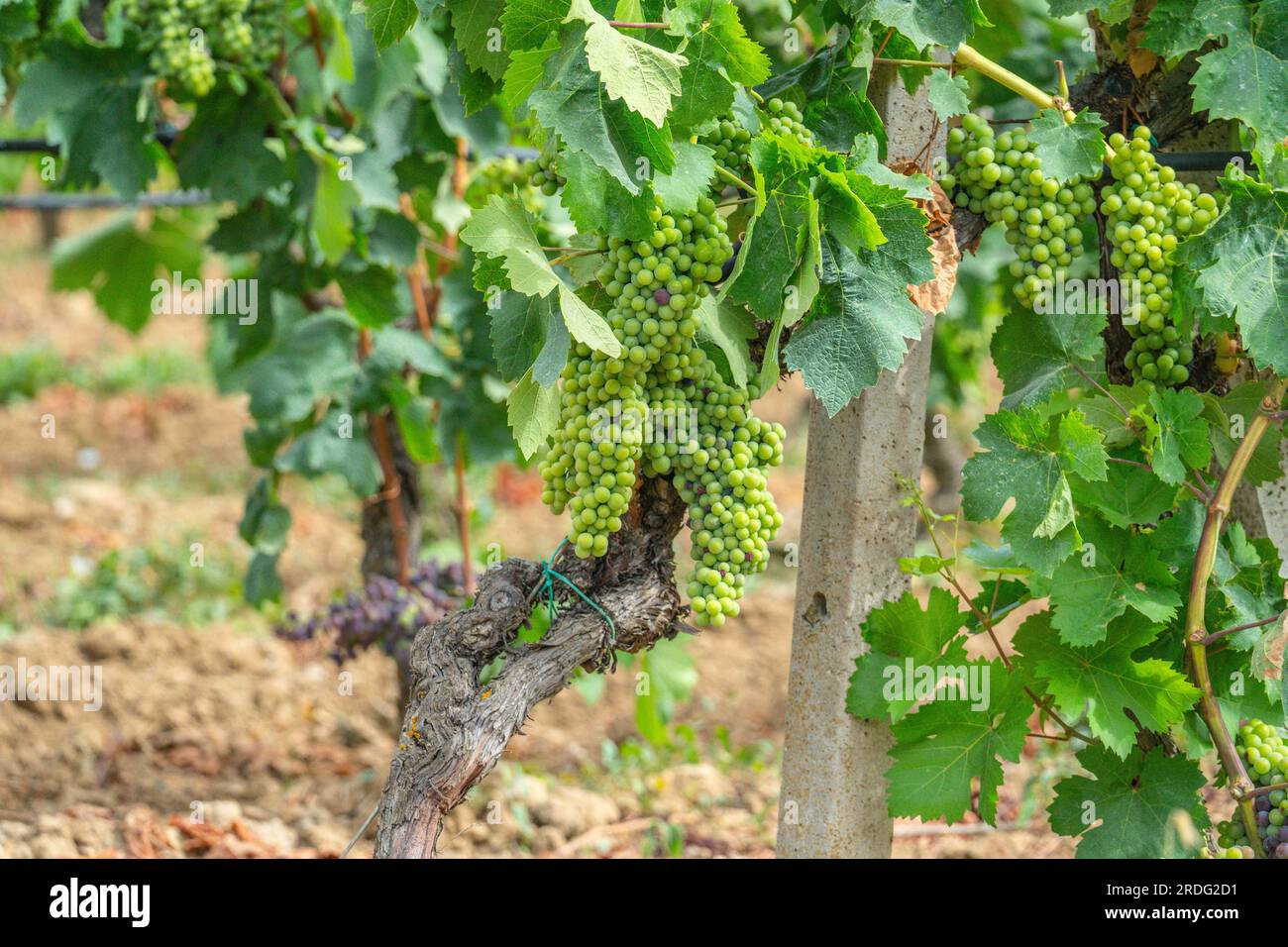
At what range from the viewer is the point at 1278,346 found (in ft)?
6.40

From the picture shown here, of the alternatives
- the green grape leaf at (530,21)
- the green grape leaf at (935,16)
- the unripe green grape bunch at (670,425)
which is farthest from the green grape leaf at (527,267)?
the green grape leaf at (935,16)

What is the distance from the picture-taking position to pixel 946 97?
6.61 feet

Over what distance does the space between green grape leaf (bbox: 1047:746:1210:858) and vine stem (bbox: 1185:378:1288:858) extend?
58mm

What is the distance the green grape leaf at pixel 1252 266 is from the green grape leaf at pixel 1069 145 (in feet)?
0.65

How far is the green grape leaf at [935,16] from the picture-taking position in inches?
73.8

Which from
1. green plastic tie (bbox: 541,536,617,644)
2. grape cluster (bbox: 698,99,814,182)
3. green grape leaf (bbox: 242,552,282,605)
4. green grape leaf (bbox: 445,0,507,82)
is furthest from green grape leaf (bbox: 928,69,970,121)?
green grape leaf (bbox: 242,552,282,605)

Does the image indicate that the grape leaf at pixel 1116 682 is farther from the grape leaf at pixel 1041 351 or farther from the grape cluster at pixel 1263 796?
the grape leaf at pixel 1041 351

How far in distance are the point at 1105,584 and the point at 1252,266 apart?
1.77ft

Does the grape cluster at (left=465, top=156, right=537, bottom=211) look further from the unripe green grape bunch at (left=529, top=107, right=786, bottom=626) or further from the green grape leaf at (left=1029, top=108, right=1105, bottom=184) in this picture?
the green grape leaf at (left=1029, top=108, right=1105, bottom=184)

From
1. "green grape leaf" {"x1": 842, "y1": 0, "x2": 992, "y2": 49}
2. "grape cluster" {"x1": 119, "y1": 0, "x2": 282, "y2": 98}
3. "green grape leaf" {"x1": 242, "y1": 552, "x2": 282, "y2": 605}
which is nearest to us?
"green grape leaf" {"x1": 842, "y1": 0, "x2": 992, "y2": 49}

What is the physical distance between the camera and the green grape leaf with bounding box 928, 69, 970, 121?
79.0 inches

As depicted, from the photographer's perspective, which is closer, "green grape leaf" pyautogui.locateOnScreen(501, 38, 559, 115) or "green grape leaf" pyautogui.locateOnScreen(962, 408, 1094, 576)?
"green grape leaf" pyautogui.locateOnScreen(501, 38, 559, 115)
